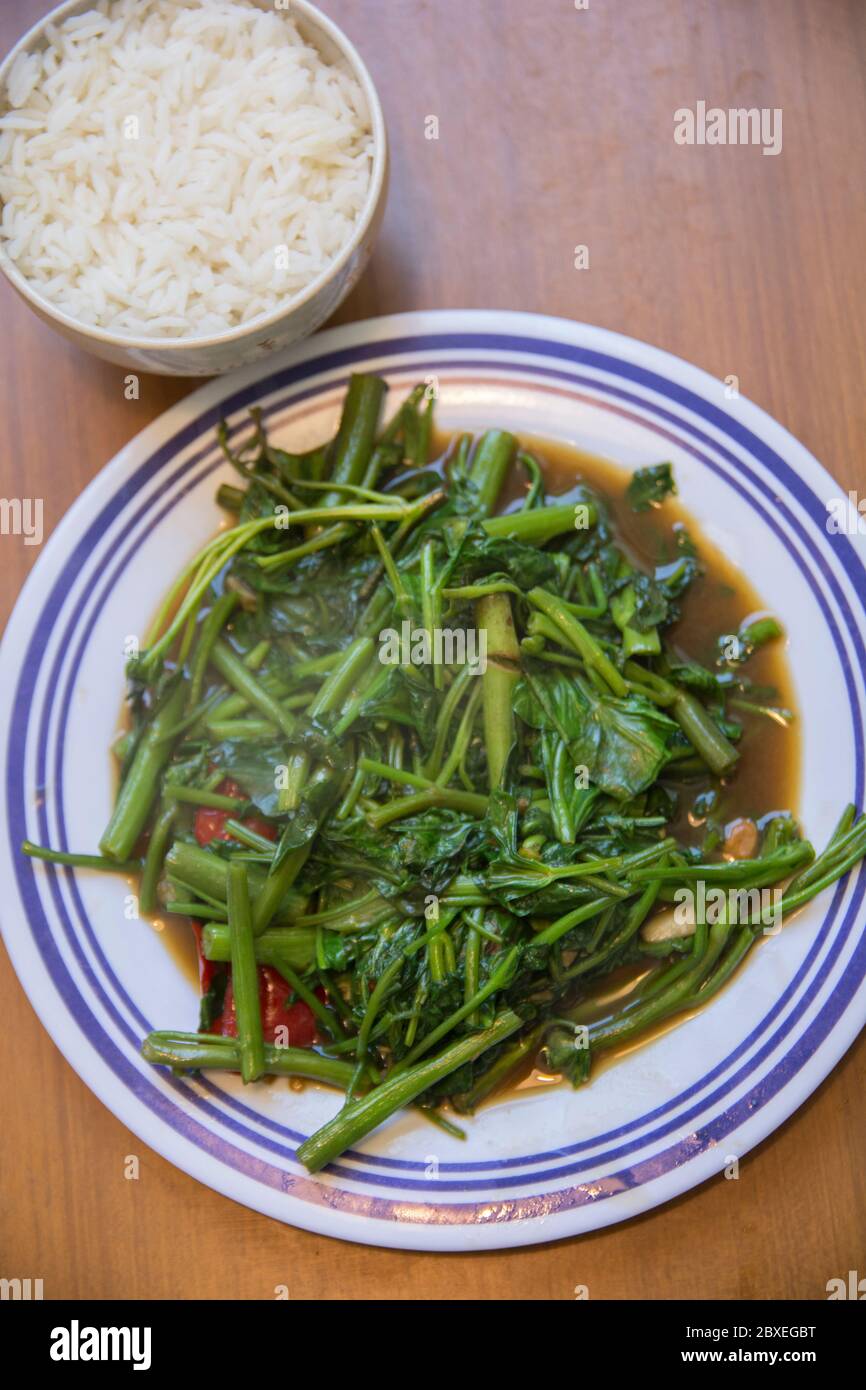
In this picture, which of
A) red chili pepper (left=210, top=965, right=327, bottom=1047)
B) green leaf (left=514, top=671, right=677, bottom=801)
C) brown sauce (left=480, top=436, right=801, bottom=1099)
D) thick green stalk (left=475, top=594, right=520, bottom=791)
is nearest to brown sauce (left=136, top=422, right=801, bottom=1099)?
brown sauce (left=480, top=436, right=801, bottom=1099)

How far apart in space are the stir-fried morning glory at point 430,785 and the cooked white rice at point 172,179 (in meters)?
0.32

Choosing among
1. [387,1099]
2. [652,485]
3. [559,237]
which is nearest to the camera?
[387,1099]

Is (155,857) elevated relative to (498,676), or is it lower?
lower

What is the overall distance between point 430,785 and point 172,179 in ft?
4.48

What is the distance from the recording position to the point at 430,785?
7.67 feet

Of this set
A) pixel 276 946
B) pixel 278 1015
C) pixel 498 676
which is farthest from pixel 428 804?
pixel 278 1015

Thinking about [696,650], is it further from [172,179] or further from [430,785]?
[172,179]

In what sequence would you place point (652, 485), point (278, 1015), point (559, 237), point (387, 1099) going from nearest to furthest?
point (387, 1099) < point (278, 1015) < point (652, 485) < point (559, 237)

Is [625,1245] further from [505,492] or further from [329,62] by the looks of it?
[329,62]

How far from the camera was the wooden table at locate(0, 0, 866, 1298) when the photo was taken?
2498 millimetres

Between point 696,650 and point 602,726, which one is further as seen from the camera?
point 696,650

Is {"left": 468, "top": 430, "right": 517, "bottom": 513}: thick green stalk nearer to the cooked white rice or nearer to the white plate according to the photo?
the white plate

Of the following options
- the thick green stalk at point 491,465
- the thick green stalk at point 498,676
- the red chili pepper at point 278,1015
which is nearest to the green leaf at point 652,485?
the thick green stalk at point 491,465

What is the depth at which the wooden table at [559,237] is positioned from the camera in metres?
2.50
